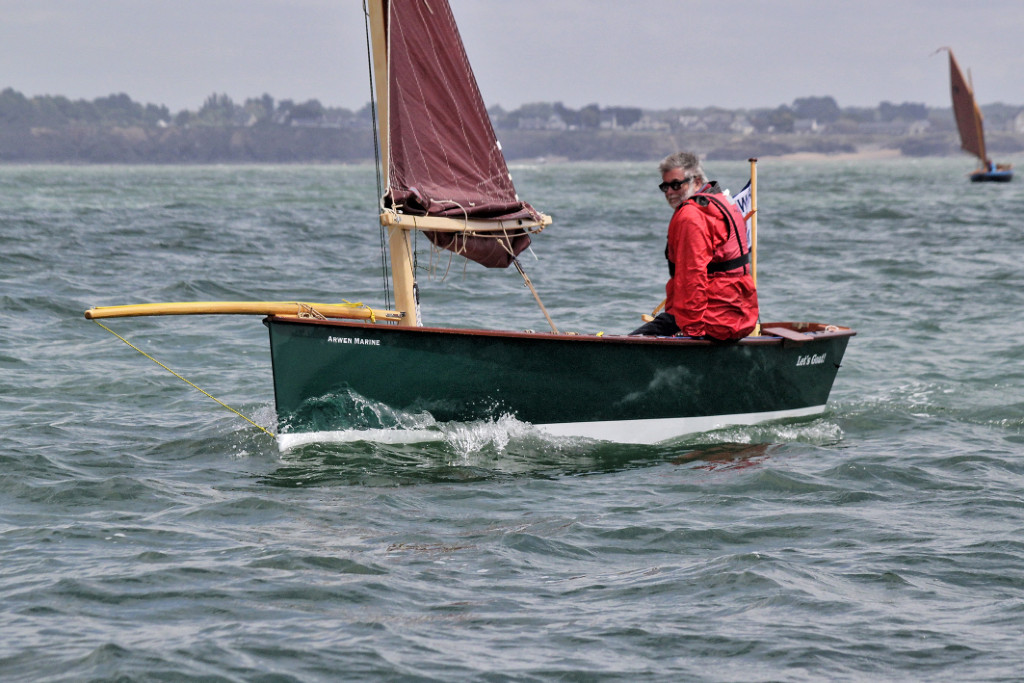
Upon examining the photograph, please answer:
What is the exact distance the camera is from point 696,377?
9.28m

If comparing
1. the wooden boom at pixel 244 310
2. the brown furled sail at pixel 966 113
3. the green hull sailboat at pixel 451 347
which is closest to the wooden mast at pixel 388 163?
Answer: the green hull sailboat at pixel 451 347

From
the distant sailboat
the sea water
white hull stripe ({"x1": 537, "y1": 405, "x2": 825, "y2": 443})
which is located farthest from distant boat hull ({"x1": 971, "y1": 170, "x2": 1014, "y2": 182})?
white hull stripe ({"x1": 537, "y1": 405, "x2": 825, "y2": 443})

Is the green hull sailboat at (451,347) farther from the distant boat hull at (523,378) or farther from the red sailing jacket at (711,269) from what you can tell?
the red sailing jacket at (711,269)

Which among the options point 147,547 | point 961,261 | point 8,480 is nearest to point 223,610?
point 147,547

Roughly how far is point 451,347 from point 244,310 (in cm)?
148

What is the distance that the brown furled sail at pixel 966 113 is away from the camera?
209 feet

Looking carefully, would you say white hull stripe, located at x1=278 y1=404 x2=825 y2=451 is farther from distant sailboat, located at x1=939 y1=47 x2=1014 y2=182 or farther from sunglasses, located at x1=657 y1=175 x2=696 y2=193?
distant sailboat, located at x1=939 y1=47 x2=1014 y2=182

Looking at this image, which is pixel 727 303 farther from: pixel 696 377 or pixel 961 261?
pixel 961 261

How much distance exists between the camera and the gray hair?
876 cm

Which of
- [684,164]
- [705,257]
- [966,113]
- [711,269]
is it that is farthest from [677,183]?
[966,113]

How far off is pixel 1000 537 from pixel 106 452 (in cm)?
634

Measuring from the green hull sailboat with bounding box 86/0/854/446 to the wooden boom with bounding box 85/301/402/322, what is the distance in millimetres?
14

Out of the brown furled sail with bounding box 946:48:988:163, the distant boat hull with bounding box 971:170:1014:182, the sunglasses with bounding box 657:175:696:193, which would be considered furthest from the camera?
the distant boat hull with bounding box 971:170:1014:182

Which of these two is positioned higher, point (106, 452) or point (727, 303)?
point (727, 303)
